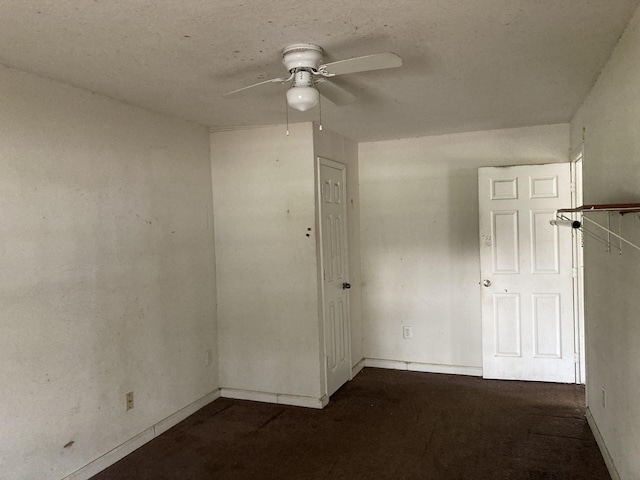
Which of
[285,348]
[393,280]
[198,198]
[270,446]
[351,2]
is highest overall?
[351,2]

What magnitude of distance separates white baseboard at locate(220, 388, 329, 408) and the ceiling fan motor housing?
103 inches

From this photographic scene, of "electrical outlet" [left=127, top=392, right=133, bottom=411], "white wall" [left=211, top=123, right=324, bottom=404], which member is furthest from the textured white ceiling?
"electrical outlet" [left=127, top=392, right=133, bottom=411]

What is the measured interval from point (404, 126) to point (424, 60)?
64.7 inches

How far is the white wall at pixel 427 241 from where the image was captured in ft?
14.5

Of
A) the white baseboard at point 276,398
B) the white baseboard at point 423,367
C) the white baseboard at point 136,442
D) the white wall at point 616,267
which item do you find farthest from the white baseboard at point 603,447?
the white baseboard at point 136,442

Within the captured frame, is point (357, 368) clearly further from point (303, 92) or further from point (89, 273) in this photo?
point (303, 92)

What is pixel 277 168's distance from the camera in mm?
3865

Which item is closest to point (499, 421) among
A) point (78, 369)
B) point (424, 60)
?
point (424, 60)

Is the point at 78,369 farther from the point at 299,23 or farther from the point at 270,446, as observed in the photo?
the point at 299,23

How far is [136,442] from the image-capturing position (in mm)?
3143

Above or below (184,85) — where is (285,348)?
below

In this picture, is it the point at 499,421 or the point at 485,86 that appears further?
the point at 499,421

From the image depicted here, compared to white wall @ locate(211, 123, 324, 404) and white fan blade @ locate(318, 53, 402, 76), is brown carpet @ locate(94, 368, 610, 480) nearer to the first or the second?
white wall @ locate(211, 123, 324, 404)

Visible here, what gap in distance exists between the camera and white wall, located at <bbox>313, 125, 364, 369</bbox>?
445cm
